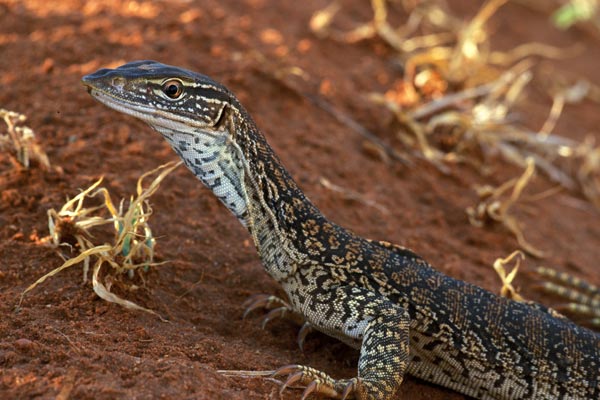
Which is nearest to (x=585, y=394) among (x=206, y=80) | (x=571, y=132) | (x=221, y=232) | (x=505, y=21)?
(x=221, y=232)

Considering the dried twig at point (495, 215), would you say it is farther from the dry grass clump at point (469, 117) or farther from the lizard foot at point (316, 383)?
the lizard foot at point (316, 383)

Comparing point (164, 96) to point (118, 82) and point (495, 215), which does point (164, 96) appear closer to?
point (118, 82)

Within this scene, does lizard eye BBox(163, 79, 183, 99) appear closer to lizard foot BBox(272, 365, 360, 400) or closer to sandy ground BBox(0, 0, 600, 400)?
sandy ground BBox(0, 0, 600, 400)

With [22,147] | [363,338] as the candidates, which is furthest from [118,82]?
[363,338]

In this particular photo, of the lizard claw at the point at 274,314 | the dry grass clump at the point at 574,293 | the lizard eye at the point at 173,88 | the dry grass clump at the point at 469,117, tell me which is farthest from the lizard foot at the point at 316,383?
the dry grass clump at the point at 469,117

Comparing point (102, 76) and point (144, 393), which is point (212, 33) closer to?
point (102, 76)

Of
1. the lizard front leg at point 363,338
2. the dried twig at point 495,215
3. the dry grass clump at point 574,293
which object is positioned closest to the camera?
the lizard front leg at point 363,338
